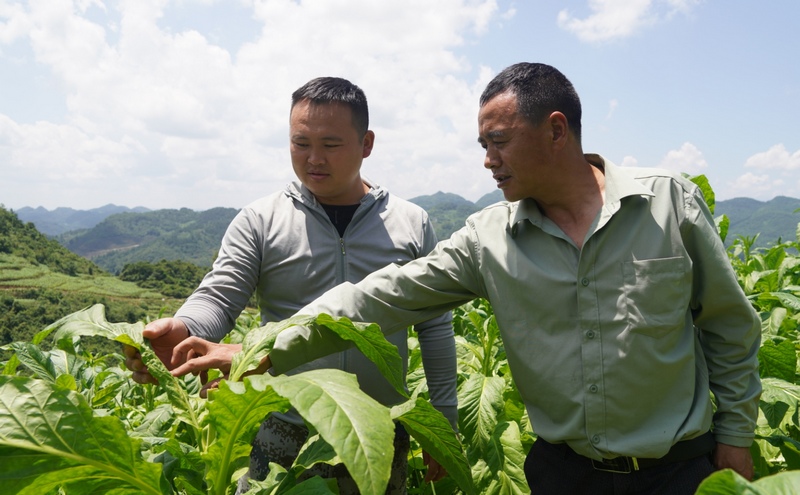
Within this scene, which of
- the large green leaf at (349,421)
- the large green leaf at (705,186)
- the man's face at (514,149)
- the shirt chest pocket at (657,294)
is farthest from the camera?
the large green leaf at (705,186)

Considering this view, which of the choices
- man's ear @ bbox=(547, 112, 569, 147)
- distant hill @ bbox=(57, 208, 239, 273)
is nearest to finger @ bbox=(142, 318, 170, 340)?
man's ear @ bbox=(547, 112, 569, 147)

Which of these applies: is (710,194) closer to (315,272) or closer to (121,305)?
(315,272)

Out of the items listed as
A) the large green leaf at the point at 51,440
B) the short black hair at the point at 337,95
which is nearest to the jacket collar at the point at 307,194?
the short black hair at the point at 337,95

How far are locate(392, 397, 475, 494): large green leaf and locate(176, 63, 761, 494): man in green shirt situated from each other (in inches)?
17.3

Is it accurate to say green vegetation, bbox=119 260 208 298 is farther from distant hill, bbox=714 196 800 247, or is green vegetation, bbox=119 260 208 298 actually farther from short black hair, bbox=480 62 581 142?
distant hill, bbox=714 196 800 247

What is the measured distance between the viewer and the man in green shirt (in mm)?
1602

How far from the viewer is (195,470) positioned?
1.40 m

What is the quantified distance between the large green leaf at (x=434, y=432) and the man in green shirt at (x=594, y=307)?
44 centimetres

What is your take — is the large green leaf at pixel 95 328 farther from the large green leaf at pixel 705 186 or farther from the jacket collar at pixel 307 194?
the large green leaf at pixel 705 186

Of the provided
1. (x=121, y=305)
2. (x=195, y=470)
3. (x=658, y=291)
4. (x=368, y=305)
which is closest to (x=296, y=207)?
(x=368, y=305)

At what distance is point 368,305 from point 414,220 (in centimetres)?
67

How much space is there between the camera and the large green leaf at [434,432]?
119cm

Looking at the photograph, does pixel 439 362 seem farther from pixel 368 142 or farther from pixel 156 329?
pixel 156 329

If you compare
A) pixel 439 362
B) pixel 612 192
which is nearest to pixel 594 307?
pixel 612 192
